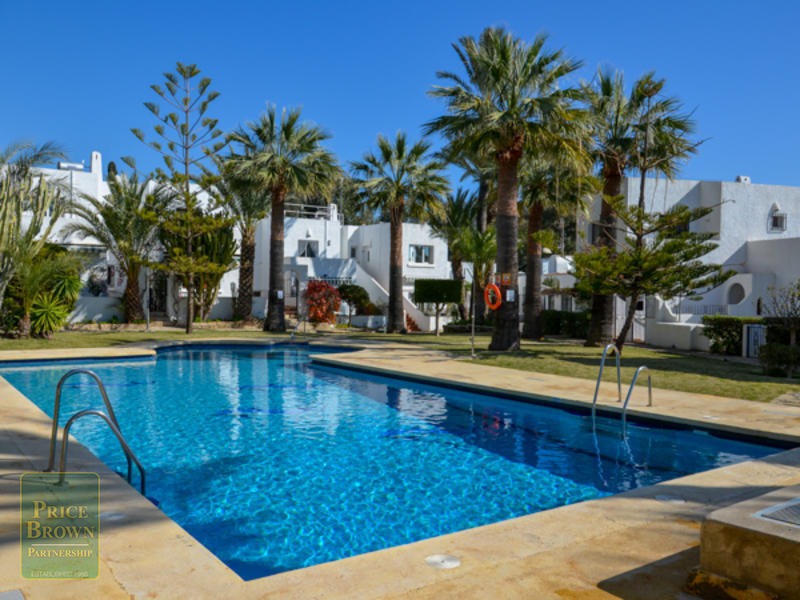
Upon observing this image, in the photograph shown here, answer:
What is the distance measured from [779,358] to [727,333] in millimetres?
6037

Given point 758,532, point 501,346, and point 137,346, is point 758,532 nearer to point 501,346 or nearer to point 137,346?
point 501,346

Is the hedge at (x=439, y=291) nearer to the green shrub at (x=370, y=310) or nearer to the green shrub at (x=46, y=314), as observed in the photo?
the green shrub at (x=370, y=310)

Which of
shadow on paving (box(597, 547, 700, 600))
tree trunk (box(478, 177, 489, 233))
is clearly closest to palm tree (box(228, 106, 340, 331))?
tree trunk (box(478, 177, 489, 233))

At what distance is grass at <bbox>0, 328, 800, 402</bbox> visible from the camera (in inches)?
439

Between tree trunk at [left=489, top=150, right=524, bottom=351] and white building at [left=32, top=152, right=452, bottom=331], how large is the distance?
1254 centimetres

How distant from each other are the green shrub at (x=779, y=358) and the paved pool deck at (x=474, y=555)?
25.7 feet

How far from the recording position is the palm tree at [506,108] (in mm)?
15844

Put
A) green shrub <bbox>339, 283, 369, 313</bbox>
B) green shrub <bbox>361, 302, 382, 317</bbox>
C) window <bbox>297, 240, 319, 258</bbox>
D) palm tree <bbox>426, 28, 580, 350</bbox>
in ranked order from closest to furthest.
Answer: palm tree <bbox>426, 28, 580, 350</bbox> → green shrub <bbox>339, 283, 369, 313</bbox> → green shrub <bbox>361, 302, 382, 317</bbox> → window <bbox>297, 240, 319, 258</bbox>

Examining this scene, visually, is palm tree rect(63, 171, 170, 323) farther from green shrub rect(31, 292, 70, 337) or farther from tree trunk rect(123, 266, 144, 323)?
green shrub rect(31, 292, 70, 337)

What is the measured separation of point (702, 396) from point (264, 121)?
64.9 ft

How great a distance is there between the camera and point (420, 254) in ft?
115

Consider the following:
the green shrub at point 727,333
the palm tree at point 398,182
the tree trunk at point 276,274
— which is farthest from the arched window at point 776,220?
the tree trunk at point 276,274

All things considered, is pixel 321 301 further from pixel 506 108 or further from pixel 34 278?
pixel 506 108

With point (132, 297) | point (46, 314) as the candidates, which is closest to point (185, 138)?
point (132, 297)
